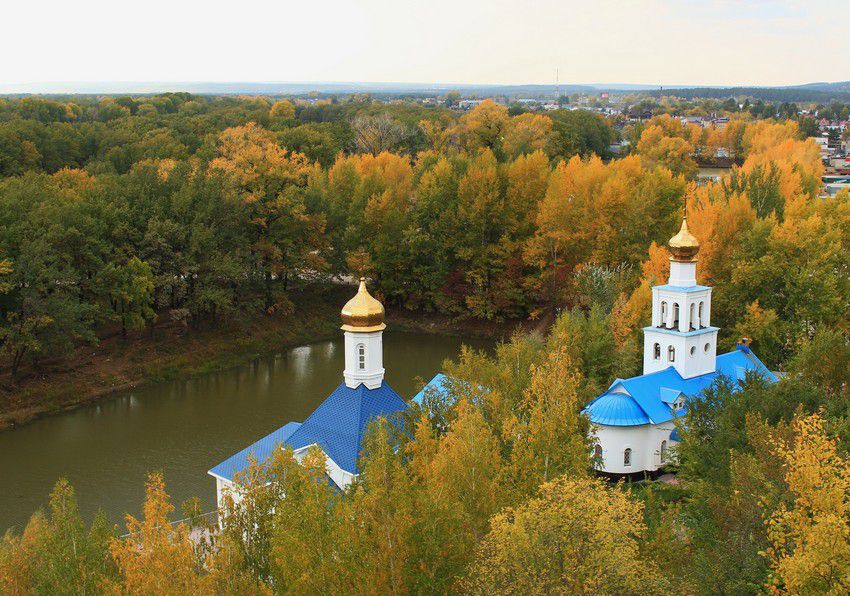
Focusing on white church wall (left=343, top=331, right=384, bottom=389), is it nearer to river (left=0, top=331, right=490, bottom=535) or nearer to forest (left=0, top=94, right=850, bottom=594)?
forest (left=0, top=94, right=850, bottom=594)

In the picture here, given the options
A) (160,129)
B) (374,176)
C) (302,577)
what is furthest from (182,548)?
(160,129)

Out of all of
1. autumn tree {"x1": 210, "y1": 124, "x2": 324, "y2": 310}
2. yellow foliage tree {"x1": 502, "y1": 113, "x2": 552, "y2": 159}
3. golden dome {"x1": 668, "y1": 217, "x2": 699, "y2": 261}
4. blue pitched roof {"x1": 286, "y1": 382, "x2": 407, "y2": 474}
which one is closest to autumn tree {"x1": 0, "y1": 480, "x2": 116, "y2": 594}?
blue pitched roof {"x1": 286, "y1": 382, "x2": 407, "y2": 474}

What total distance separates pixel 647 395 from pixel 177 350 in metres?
17.6

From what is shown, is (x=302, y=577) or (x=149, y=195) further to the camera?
(x=149, y=195)

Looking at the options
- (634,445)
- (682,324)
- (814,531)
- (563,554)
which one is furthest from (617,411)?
(563,554)

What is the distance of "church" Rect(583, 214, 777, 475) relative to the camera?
67.2ft

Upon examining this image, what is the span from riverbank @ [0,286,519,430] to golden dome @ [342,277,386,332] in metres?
13.8

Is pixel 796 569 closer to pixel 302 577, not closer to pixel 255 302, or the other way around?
pixel 302 577

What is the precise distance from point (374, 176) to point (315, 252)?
468cm

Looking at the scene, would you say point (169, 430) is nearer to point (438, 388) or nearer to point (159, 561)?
point (438, 388)

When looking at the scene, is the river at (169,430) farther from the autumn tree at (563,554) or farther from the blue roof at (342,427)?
the autumn tree at (563,554)

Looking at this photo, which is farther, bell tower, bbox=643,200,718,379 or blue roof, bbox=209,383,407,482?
bell tower, bbox=643,200,718,379

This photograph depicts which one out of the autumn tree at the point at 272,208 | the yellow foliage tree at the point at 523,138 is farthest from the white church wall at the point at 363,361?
the yellow foliage tree at the point at 523,138

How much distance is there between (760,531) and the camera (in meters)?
11.3
